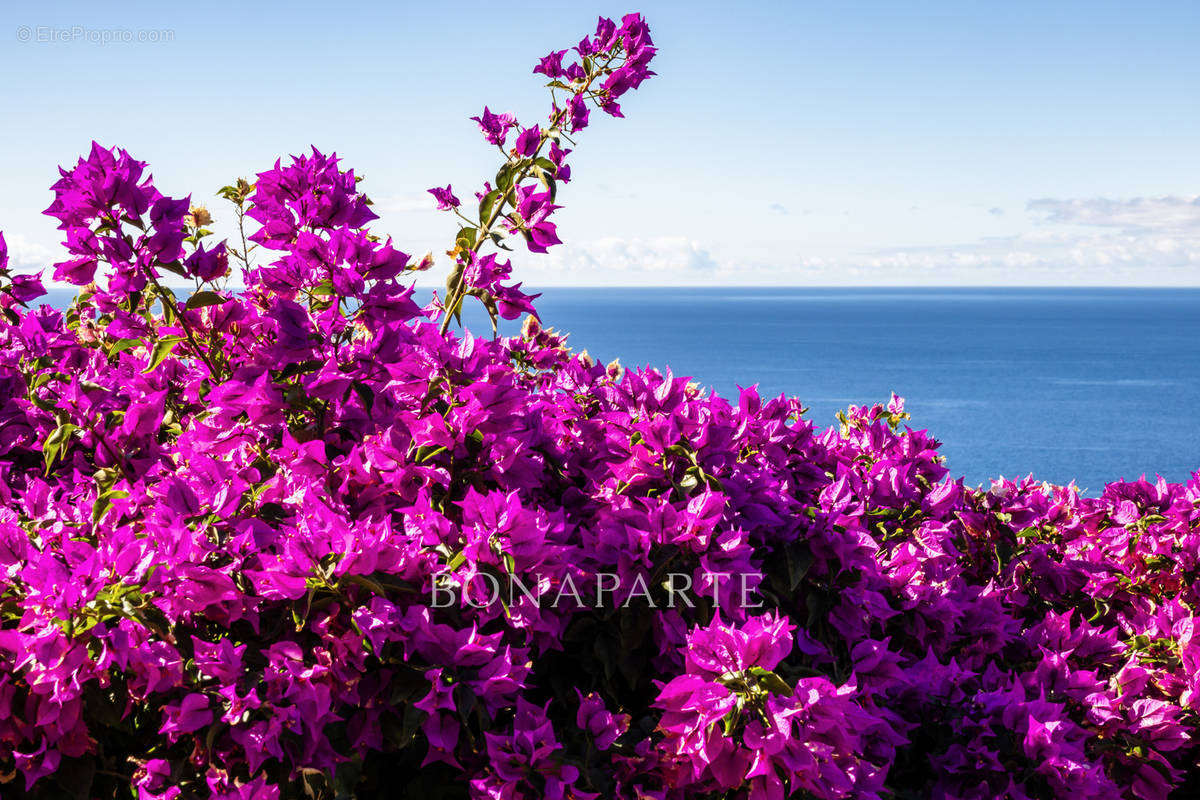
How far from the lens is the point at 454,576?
2037mm

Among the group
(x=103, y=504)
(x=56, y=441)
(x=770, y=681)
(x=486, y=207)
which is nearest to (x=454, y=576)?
(x=770, y=681)

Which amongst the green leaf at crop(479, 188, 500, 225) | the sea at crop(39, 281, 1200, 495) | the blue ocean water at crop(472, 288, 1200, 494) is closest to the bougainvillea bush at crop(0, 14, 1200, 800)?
the green leaf at crop(479, 188, 500, 225)

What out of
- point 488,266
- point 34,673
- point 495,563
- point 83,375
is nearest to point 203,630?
point 34,673

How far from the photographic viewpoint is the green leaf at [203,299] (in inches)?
93.1

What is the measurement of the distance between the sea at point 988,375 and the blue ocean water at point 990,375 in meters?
0.20

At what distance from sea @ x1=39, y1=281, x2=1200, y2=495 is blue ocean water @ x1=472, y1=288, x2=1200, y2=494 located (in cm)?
20

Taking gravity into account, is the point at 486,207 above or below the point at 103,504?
above

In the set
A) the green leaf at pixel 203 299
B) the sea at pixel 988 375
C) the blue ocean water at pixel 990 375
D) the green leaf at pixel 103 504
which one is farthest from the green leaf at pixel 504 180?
the blue ocean water at pixel 990 375

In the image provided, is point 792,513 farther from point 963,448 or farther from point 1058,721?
point 963,448

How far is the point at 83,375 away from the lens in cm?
315

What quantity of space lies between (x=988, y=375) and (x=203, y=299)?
107347mm

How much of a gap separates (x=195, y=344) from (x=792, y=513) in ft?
5.62

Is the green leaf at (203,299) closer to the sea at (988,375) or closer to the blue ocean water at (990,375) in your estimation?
the sea at (988,375)

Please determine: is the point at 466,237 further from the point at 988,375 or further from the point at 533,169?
the point at 988,375
